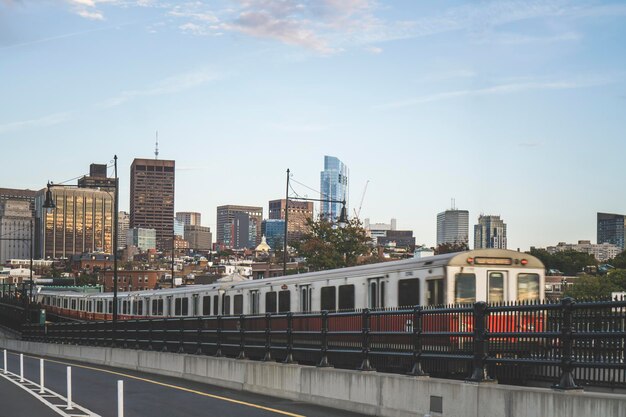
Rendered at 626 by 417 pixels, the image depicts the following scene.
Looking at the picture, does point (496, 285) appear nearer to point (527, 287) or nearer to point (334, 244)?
point (527, 287)

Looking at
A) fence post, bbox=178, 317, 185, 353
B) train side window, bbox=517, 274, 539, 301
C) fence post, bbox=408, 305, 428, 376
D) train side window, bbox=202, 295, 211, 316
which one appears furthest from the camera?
train side window, bbox=202, 295, 211, 316

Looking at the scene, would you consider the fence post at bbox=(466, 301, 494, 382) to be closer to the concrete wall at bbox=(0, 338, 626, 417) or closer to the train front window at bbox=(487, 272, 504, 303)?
the concrete wall at bbox=(0, 338, 626, 417)

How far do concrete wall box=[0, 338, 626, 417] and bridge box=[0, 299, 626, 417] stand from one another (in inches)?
0.7

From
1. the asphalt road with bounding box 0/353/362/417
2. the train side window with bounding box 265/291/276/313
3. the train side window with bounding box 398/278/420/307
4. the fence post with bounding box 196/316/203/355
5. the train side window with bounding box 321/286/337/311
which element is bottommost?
the asphalt road with bounding box 0/353/362/417

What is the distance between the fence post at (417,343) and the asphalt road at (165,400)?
1838mm

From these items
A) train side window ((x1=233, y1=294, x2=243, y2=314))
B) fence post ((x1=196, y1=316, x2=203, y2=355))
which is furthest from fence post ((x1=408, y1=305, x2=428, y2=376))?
train side window ((x1=233, y1=294, x2=243, y2=314))

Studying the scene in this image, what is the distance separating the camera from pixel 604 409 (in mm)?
11984

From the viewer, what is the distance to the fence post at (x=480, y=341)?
15.1 metres

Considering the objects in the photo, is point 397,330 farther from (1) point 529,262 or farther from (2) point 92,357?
(2) point 92,357

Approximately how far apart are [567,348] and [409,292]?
12228 mm

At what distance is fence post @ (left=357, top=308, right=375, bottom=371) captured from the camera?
19.0 meters

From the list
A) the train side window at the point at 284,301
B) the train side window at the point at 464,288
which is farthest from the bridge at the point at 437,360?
the train side window at the point at 284,301

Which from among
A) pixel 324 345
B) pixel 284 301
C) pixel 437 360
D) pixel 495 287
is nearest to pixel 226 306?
pixel 284 301

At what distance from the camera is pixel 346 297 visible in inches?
1142
